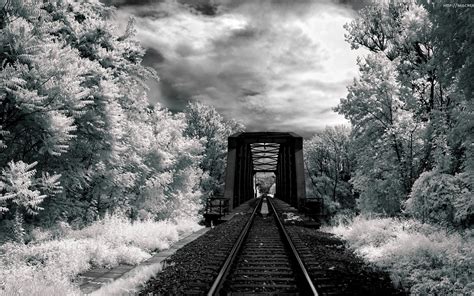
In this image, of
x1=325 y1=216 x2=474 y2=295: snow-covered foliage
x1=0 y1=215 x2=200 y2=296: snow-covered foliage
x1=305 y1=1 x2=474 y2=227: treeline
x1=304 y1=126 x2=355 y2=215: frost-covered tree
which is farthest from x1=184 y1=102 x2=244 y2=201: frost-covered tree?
x1=325 y1=216 x2=474 y2=295: snow-covered foliage

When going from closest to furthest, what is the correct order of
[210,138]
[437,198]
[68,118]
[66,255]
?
[66,255]
[68,118]
[437,198]
[210,138]

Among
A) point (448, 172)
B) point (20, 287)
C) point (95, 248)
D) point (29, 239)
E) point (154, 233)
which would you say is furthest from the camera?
point (448, 172)

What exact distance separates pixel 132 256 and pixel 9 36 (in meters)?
7.01

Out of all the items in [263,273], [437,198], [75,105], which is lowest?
[263,273]

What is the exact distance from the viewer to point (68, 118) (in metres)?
10.0

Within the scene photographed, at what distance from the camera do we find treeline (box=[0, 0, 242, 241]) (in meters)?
9.36

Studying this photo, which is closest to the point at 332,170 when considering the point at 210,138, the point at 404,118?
the point at 210,138

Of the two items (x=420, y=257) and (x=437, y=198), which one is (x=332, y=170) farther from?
(x=420, y=257)

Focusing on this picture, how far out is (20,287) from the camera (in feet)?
17.4

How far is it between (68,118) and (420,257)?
9916 millimetres

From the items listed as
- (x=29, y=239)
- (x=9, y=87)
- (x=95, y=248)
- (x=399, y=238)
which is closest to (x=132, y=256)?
(x=95, y=248)

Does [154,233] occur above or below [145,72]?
below

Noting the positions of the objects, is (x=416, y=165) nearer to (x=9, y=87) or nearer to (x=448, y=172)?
(x=448, y=172)

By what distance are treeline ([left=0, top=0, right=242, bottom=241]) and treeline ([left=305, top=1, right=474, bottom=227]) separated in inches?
389
